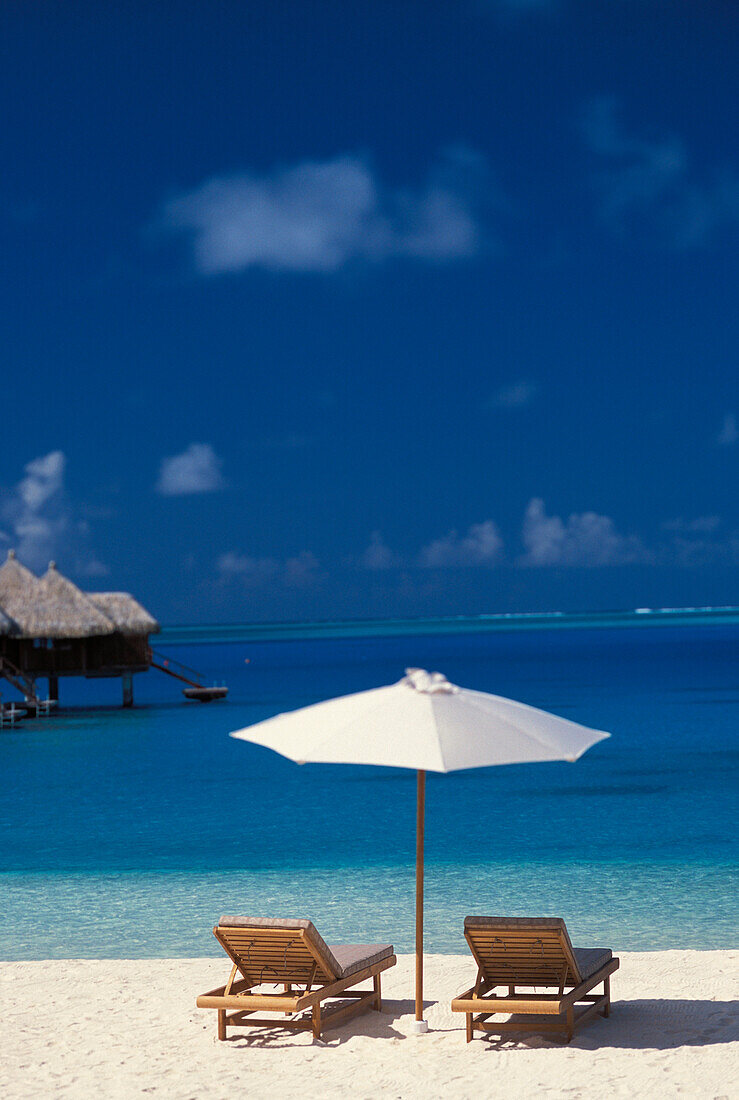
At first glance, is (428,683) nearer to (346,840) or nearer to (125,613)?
(346,840)

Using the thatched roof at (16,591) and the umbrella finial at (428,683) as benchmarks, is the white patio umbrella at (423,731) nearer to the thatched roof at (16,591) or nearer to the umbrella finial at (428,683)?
the umbrella finial at (428,683)

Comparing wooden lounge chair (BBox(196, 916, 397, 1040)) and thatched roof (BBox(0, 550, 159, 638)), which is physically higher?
thatched roof (BBox(0, 550, 159, 638))

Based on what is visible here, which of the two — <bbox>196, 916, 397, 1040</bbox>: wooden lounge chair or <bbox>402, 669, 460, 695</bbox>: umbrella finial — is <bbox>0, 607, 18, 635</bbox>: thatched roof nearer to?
<bbox>196, 916, 397, 1040</bbox>: wooden lounge chair

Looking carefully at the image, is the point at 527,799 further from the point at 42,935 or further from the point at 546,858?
the point at 42,935

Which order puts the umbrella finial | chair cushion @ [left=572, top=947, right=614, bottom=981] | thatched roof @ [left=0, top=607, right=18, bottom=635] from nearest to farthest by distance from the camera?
the umbrella finial → chair cushion @ [left=572, top=947, right=614, bottom=981] → thatched roof @ [left=0, top=607, right=18, bottom=635]

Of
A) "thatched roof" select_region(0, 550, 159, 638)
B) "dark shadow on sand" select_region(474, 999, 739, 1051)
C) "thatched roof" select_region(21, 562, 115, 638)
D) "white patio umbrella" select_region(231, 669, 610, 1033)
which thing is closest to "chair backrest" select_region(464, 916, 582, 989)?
"dark shadow on sand" select_region(474, 999, 739, 1051)

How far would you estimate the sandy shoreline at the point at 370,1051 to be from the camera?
5.90 meters

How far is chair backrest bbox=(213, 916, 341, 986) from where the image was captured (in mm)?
6395

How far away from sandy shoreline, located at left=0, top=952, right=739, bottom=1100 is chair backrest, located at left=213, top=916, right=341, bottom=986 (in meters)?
0.37

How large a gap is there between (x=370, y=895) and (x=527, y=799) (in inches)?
→ 325

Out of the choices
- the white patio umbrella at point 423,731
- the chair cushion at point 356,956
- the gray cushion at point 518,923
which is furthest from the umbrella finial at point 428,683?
the chair cushion at point 356,956

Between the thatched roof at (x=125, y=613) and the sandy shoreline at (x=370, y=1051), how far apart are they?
3104 cm

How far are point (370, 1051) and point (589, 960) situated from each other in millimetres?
1360

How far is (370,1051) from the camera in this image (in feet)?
21.1
